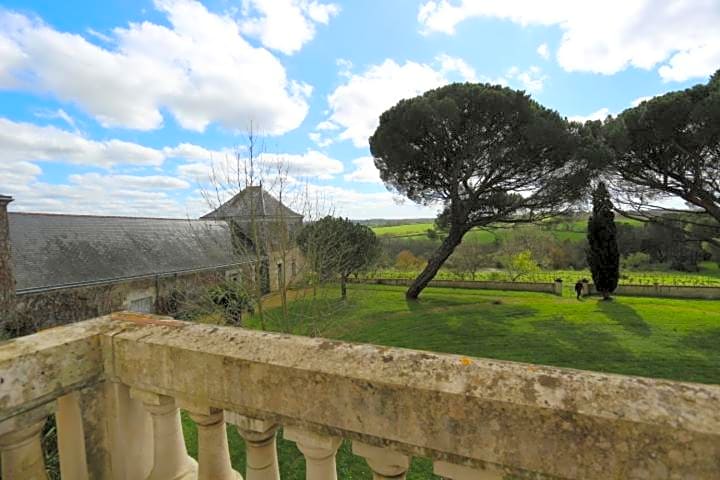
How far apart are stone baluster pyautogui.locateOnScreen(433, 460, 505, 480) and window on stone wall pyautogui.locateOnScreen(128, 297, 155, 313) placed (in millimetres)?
18749

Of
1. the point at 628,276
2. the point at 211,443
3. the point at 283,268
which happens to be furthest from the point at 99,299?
the point at 628,276

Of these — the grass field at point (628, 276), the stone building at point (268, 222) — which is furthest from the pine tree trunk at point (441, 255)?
the stone building at point (268, 222)

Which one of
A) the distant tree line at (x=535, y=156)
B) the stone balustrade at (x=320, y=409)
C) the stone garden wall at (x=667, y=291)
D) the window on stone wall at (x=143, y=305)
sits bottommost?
the stone garden wall at (x=667, y=291)

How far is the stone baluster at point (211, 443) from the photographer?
4.25 ft

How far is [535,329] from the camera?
12.4m

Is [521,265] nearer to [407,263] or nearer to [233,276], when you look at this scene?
[407,263]

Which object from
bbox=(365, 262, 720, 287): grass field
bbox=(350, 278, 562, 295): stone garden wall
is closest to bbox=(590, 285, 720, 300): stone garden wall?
bbox=(365, 262, 720, 287): grass field

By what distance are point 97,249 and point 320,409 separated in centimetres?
1937

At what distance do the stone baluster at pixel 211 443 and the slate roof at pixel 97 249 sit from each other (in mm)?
10181

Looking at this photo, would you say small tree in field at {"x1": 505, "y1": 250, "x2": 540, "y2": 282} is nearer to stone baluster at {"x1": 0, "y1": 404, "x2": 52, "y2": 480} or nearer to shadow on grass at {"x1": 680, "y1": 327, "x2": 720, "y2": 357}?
shadow on grass at {"x1": 680, "y1": 327, "x2": 720, "y2": 357}

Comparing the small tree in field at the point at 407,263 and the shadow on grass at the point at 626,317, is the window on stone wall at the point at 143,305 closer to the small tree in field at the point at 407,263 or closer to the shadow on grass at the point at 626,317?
the small tree in field at the point at 407,263

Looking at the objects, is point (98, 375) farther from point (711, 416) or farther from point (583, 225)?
point (583, 225)

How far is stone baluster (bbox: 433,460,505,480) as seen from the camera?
95 cm

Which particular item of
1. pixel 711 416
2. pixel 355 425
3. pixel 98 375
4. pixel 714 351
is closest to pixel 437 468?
pixel 355 425
